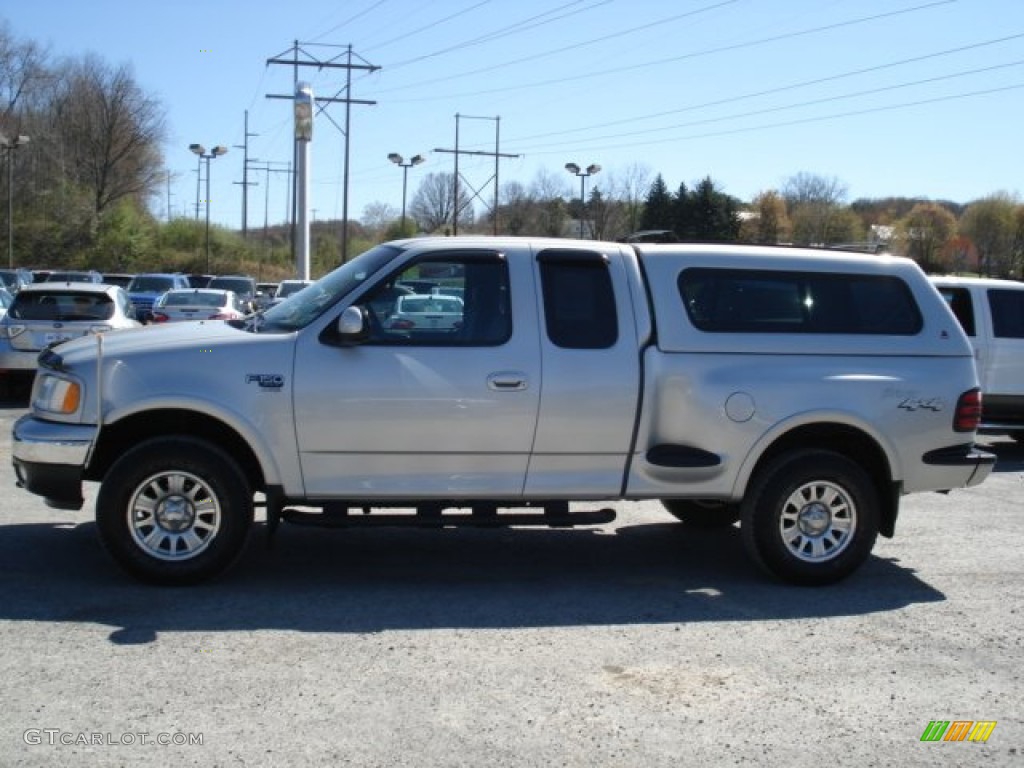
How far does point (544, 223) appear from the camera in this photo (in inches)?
2112

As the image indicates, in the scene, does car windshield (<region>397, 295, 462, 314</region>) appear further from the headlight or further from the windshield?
the headlight

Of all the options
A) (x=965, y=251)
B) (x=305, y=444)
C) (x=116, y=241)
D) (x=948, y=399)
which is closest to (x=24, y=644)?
(x=305, y=444)

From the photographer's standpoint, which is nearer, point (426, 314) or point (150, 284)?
point (426, 314)

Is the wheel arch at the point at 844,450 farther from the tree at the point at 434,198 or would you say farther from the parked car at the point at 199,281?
the tree at the point at 434,198

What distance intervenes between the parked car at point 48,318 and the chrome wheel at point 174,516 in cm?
864

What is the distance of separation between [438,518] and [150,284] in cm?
2955

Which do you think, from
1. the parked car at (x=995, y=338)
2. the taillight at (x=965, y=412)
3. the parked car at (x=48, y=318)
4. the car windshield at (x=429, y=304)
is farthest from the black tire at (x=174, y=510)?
the parked car at (x=995, y=338)

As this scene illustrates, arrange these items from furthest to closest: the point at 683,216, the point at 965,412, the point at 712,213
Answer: the point at 683,216
the point at 712,213
the point at 965,412

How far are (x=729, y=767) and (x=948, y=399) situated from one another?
3.52 m

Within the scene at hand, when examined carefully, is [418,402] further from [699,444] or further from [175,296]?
[175,296]

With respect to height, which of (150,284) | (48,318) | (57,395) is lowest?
(57,395)

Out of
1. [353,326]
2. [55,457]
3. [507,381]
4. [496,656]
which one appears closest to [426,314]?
[353,326]

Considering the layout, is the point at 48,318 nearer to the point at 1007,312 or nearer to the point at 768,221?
the point at 1007,312

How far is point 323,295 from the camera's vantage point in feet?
21.0
